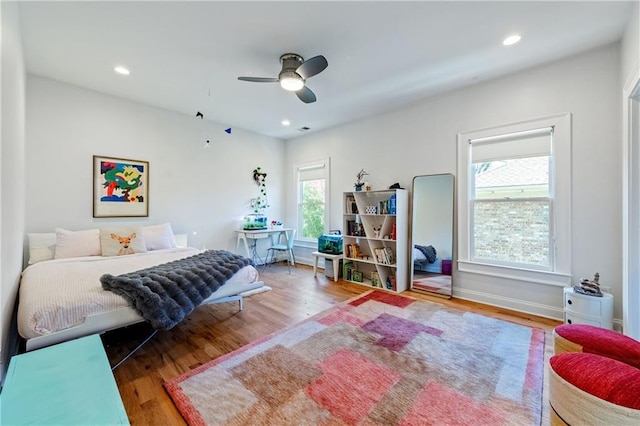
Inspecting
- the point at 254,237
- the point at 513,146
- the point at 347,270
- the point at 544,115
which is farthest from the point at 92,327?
the point at 544,115

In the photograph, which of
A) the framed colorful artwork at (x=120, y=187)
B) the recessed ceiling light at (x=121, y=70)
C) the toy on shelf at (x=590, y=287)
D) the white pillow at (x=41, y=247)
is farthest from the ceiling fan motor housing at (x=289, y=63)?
the toy on shelf at (x=590, y=287)

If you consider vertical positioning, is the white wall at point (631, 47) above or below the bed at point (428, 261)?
above

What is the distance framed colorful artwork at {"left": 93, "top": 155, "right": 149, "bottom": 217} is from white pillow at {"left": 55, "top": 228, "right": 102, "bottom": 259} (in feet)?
1.53

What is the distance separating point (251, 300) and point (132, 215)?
7.33 ft

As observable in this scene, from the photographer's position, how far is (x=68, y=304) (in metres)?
1.79

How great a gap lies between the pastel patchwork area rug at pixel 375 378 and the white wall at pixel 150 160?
3.00 metres

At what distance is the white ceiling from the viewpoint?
6.82ft

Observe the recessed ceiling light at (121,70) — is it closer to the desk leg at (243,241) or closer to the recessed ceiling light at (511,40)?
the desk leg at (243,241)

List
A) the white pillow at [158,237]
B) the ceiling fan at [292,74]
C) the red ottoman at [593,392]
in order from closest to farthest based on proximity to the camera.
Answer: the red ottoman at [593,392] < the ceiling fan at [292,74] < the white pillow at [158,237]

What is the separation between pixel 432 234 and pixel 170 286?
10.7ft

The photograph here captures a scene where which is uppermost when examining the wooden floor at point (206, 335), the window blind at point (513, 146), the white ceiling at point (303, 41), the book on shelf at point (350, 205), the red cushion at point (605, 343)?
the white ceiling at point (303, 41)

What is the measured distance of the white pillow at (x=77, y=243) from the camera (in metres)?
3.01

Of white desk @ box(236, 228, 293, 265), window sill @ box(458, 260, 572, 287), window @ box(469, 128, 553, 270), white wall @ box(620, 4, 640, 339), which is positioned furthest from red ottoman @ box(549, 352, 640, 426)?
white desk @ box(236, 228, 293, 265)

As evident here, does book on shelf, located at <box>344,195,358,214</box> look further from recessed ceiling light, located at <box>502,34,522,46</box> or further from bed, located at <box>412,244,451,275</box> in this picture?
recessed ceiling light, located at <box>502,34,522,46</box>
